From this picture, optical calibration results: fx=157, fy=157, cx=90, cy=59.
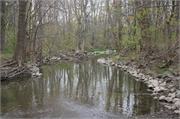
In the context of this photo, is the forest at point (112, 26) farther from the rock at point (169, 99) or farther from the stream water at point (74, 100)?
the stream water at point (74, 100)

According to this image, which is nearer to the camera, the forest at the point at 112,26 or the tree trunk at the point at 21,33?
the forest at the point at 112,26

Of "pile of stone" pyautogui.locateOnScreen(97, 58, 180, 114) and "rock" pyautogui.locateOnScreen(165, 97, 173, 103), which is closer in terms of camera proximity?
"pile of stone" pyautogui.locateOnScreen(97, 58, 180, 114)

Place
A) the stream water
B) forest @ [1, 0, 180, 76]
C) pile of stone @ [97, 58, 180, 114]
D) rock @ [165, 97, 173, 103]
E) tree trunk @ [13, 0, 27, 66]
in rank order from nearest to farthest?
the stream water → pile of stone @ [97, 58, 180, 114] → rock @ [165, 97, 173, 103] → forest @ [1, 0, 180, 76] → tree trunk @ [13, 0, 27, 66]

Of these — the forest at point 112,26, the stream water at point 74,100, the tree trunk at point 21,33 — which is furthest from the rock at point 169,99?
the tree trunk at point 21,33

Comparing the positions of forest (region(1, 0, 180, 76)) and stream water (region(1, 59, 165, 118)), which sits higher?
forest (region(1, 0, 180, 76))

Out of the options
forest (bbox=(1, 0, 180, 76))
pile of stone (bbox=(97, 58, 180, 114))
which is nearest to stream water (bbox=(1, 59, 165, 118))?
pile of stone (bbox=(97, 58, 180, 114))

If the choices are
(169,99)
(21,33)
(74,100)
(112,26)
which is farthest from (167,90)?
(21,33)

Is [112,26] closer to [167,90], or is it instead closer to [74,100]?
[74,100]

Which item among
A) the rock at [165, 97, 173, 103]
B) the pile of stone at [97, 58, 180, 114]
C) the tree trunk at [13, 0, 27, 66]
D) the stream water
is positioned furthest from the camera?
the tree trunk at [13, 0, 27, 66]

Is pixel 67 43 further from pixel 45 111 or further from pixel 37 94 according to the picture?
pixel 45 111

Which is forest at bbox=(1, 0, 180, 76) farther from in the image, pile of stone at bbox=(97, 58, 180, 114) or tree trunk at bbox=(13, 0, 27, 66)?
pile of stone at bbox=(97, 58, 180, 114)

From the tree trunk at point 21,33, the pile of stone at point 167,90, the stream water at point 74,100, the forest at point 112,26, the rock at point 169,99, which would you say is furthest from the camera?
the tree trunk at point 21,33

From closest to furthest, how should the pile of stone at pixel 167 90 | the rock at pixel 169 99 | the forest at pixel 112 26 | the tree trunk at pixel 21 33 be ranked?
the pile of stone at pixel 167 90 → the rock at pixel 169 99 → the forest at pixel 112 26 → the tree trunk at pixel 21 33

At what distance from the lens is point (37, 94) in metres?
7.66
